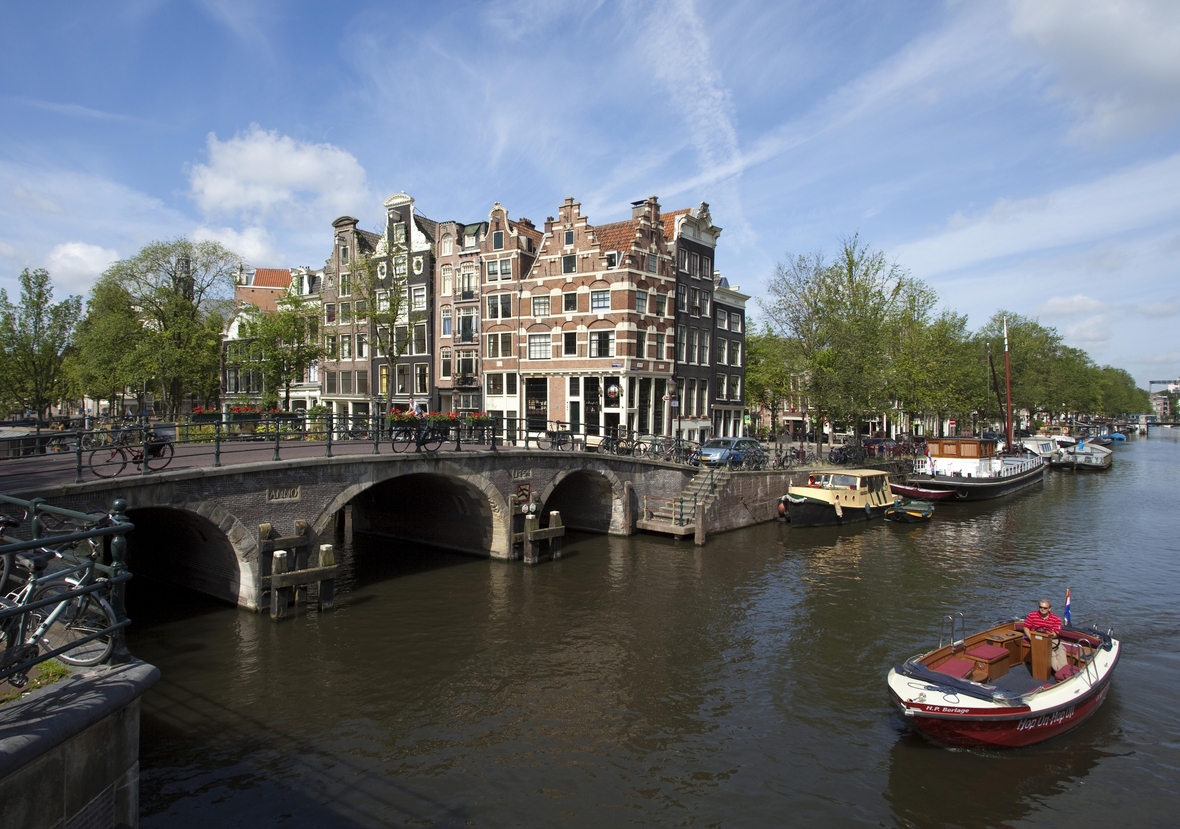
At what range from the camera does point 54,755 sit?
443 cm

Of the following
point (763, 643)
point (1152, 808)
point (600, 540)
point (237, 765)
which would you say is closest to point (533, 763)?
point (237, 765)

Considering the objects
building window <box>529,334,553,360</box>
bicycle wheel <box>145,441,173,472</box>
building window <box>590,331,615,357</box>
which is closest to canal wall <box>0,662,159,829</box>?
bicycle wheel <box>145,441,173,472</box>

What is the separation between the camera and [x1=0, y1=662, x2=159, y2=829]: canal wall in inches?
165

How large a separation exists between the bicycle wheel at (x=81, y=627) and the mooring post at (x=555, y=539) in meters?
17.9

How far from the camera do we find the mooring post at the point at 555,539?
24094 mm

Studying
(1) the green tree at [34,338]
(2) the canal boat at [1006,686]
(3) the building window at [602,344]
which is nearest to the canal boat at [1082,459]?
(3) the building window at [602,344]

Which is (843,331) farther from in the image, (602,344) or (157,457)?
(157,457)

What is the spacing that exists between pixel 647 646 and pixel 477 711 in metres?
4.81

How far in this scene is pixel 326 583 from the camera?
17.7m

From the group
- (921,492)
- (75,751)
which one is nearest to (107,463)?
(75,751)

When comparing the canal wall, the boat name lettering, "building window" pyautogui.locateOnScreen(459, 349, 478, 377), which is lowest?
the boat name lettering

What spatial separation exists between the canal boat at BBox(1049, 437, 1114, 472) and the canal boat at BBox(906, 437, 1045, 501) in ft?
66.2

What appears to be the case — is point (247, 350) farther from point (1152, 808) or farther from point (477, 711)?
point (1152, 808)

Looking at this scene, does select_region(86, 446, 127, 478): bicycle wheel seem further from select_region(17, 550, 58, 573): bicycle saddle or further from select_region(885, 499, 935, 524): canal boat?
select_region(885, 499, 935, 524): canal boat
